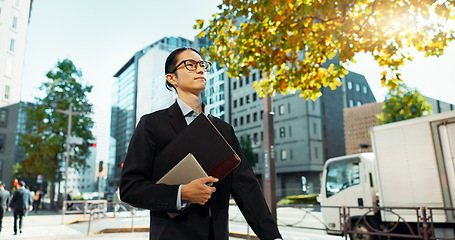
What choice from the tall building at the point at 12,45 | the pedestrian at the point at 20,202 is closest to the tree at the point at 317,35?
the pedestrian at the point at 20,202

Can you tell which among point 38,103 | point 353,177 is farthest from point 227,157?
point 38,103

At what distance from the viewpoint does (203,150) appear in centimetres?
175

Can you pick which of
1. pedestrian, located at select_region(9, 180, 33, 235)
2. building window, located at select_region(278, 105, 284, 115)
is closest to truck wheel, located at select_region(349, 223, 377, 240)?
pedestrian, located at select_region(9, 180, 33, 235)

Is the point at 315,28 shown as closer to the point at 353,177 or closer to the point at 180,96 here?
the point at 353,177

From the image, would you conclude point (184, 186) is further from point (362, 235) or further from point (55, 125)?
point (55, 125)

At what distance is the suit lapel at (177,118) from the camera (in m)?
1.91

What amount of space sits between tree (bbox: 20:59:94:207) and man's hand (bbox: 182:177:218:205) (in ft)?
91.3

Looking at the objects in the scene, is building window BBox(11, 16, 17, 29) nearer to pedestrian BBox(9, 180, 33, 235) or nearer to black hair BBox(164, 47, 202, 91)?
pedestrian BBox(9, 180, 33, 235)

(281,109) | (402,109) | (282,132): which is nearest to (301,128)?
(282,132)

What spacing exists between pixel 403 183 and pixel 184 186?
8045mm

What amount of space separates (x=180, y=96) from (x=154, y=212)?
2.05ft

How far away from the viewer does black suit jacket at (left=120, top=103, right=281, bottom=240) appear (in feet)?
5.49

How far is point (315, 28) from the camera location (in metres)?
7.68

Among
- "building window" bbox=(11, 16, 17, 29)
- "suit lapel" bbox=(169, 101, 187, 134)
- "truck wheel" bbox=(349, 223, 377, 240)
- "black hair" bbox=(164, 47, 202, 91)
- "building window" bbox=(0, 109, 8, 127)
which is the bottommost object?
"truck wheel" bbox=(349, 223, 377, 240)
